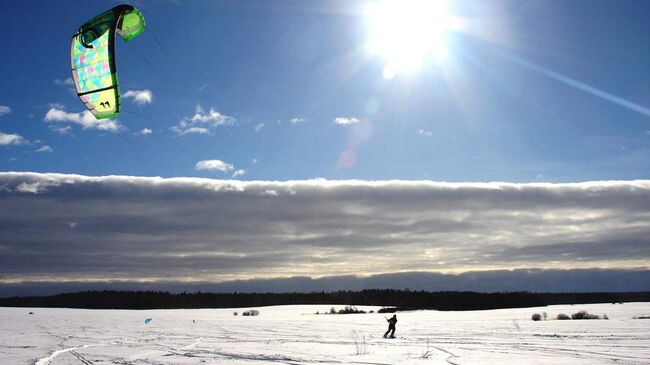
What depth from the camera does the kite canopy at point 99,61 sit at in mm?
12180

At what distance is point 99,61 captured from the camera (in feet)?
40.8

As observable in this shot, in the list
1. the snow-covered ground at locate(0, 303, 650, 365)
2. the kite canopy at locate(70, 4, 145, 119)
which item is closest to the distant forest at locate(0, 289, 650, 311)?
the snow-covered ground at locate(0, 303, 650, 365)

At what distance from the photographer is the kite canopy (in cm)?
1218

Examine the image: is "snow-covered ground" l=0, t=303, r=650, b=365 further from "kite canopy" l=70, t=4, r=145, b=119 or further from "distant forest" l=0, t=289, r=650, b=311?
"distant forest" l=0, t=289, r=650, b=311

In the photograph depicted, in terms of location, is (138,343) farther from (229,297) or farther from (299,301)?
(229,297)

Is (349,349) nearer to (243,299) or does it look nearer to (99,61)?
(99,61)

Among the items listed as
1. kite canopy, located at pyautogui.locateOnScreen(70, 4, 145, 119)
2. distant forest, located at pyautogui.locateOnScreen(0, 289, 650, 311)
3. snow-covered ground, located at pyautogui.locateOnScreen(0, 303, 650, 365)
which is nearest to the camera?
kite canopy, located at pyautogui.locateOnScreen(70, 4, 145, 119)

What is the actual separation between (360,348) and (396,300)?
273 ft

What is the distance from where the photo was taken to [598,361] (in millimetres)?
13242

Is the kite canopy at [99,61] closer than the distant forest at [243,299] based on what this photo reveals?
Yes

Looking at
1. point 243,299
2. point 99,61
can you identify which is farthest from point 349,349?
point 243,299

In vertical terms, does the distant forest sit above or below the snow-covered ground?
above

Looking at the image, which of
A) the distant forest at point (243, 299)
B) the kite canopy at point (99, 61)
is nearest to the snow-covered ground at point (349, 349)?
the kite canopy at point (99, 61)

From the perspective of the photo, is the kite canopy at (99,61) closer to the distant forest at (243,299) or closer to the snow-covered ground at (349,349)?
the snow-covered ground at (349,349)
